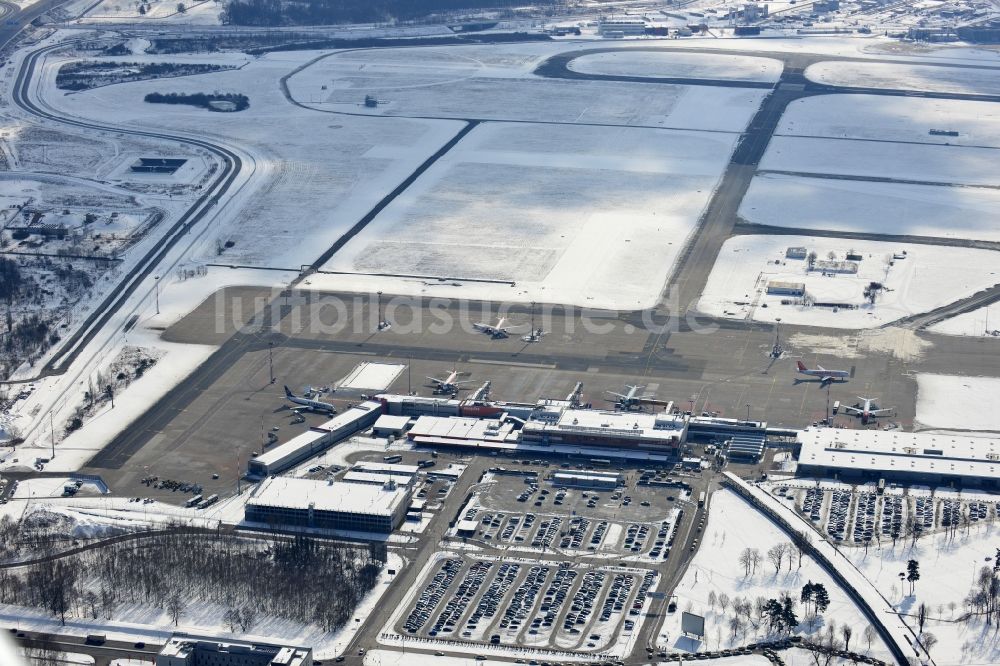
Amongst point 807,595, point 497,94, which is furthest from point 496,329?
point 497,94

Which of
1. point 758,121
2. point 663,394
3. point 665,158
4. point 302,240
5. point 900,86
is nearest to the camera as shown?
point 663,394

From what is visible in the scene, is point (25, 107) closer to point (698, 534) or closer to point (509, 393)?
point (509, 393)

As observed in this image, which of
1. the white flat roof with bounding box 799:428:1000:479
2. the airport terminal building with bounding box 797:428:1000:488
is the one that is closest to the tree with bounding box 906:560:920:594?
the airport terminal building with bounding box 797:428:1000:488

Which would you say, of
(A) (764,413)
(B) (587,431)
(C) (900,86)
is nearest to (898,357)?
(A) (764,413)

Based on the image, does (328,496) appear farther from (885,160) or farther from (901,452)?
(885,160)

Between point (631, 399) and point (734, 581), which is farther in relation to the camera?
point (631, 399)

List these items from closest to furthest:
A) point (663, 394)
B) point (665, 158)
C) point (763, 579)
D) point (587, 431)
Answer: point (763, 579), point (587, 431), point (663, 394), point (665, 158)

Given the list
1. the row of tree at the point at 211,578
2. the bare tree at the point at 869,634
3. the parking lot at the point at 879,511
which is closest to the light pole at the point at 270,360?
the row of tree at the point at 211,578

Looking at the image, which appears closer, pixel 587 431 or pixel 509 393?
pixel 587 431
